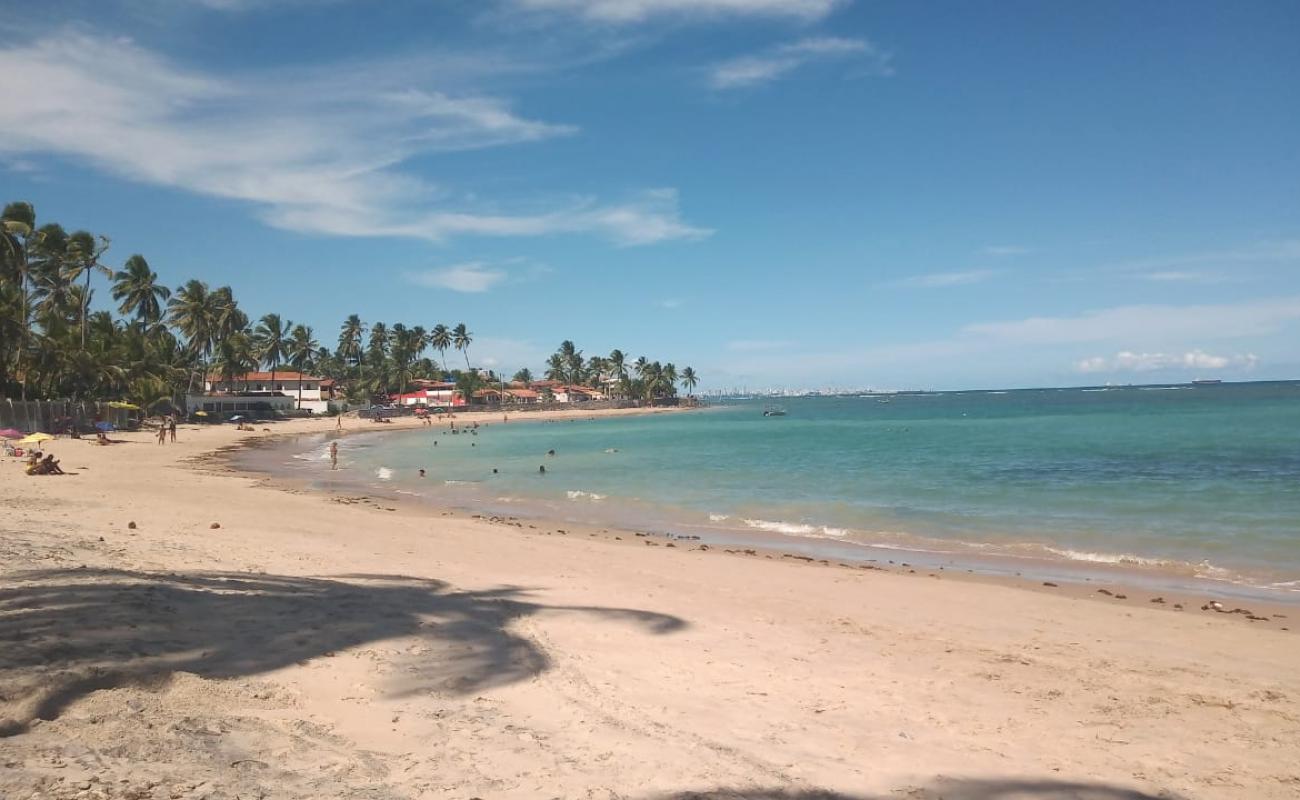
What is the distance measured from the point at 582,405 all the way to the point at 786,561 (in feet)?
437

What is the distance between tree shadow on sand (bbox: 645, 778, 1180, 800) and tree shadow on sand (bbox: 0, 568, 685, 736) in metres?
2.41

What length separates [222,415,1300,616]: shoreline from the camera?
12117 millimetres

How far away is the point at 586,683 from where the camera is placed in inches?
251

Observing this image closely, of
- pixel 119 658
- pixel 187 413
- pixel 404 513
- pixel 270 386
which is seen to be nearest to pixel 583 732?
pixel 119 658

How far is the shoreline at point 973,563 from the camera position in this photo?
1212 centimetres

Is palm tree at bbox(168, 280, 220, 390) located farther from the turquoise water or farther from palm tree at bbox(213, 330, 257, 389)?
the turquoise water

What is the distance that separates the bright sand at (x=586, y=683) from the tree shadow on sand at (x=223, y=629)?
31 millimetres

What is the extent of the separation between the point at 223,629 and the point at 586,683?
2.99m

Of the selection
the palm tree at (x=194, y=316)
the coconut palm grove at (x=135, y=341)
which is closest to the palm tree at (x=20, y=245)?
the coconut palm grove at (x=135, y=341)

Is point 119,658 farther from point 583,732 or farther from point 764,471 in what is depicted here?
point 764,471

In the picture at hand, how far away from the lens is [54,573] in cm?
761

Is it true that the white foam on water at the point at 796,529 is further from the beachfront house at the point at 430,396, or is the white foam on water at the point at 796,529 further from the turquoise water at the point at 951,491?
the beachfront house at the point at 430,396

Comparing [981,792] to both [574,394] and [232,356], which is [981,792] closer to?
[232,356]


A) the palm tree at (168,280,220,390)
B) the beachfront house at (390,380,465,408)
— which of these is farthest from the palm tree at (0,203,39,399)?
the beachfront house at (390,380,465,408)
